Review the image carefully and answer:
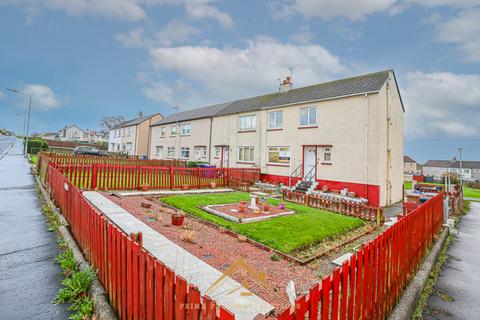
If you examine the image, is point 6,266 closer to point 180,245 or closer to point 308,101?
point 180,245

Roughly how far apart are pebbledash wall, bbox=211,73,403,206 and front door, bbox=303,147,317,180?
0.22m

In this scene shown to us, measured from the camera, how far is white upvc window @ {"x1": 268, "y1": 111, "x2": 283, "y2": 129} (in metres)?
20.7

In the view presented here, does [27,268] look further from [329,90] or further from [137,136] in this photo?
[137,136]

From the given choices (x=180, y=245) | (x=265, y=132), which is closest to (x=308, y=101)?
(x=265, y=132)

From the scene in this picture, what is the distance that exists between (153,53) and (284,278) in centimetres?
3489

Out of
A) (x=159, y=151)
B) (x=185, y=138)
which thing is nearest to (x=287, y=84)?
(x=185, y=138)

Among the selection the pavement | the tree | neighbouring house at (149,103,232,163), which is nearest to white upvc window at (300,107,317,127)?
neighbouring house at (149,103,232,163)

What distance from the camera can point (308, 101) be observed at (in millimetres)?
18391

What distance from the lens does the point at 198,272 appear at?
13.9 ft

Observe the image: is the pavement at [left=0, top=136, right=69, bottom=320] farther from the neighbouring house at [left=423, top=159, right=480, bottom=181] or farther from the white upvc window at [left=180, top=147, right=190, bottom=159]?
the neighbouring house at [left=423, top=159, right=480, bottom=181]

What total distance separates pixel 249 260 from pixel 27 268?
170 inches

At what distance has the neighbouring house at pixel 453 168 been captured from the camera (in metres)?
88.5

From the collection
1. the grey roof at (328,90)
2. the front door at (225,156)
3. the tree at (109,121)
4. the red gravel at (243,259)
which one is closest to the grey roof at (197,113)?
the front door at (225,156)
